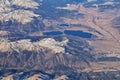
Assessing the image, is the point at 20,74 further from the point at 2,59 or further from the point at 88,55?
the point at 88,55

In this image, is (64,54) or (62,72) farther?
(64,54)

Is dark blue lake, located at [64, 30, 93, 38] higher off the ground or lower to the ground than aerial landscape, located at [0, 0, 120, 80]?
higher

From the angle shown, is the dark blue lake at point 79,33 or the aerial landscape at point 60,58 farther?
the dark blue lake at point 79,33

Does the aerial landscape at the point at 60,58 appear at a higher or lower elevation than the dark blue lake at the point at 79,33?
lower

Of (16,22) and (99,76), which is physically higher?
(16,22)

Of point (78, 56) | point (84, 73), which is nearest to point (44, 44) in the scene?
point (78, 56)

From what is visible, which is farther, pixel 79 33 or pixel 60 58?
pixel 79 33

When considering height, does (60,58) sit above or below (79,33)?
below

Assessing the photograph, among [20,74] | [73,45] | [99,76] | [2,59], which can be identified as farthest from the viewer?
[73,45]

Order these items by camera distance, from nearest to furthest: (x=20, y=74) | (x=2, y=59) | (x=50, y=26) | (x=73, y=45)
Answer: (x=20, y=74) → (x=2, y=59) → (x=73, y=45) → (x=50, y=26)

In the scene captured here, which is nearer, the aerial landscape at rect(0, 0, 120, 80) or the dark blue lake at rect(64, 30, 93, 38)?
the aerial landscape at rect(0, 0, 120, 80)
